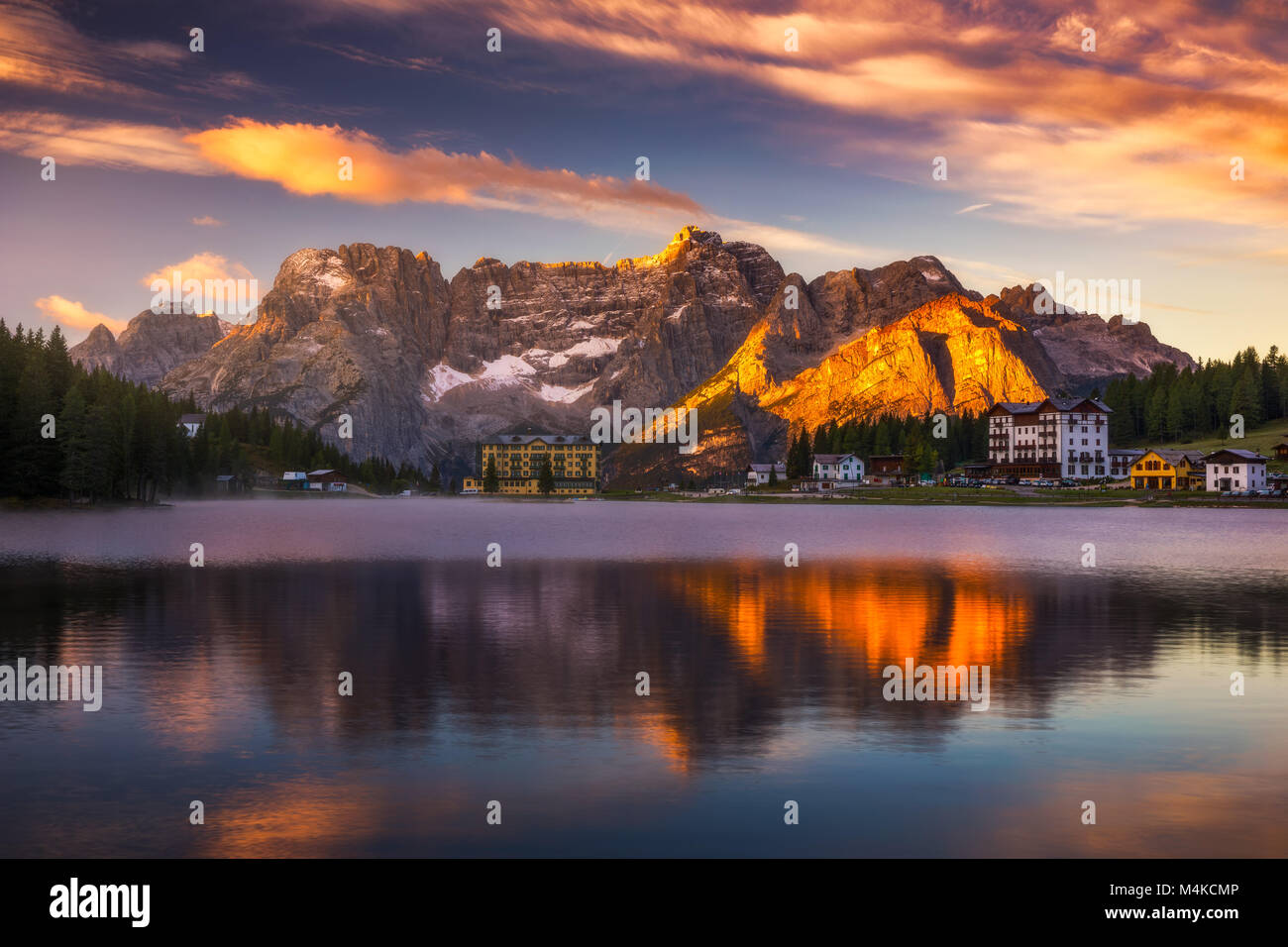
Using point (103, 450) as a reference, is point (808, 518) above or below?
below

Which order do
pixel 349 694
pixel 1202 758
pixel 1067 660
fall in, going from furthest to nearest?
pixel 1067 660, pixel 349 694, pixel 1202 758

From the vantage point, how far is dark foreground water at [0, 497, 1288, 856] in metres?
20.6

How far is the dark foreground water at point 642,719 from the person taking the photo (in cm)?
2061

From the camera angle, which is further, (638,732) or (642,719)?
(642,719)

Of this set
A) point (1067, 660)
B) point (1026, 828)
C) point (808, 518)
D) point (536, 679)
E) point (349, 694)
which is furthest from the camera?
point (808, 518)

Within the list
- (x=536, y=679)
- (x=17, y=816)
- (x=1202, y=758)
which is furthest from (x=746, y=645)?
(x=17, y=816)

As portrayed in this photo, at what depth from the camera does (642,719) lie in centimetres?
2967

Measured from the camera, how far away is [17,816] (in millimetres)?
21156

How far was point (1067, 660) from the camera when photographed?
3975 cm
